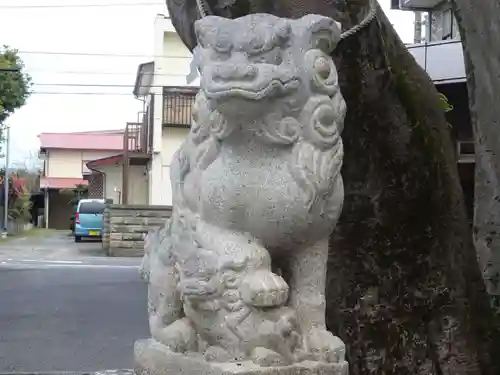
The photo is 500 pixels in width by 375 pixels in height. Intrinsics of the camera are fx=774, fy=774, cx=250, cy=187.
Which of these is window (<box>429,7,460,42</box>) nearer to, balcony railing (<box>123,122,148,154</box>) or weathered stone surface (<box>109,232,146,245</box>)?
weathered stone surface (<box>109,232,146,245</box>)

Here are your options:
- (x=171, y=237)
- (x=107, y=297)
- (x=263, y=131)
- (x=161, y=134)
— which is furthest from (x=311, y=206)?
(x=161, y=134)

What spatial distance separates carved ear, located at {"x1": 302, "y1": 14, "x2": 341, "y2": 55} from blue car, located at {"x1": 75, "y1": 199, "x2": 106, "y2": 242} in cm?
2012

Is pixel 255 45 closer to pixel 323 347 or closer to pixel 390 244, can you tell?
pixel 323 347

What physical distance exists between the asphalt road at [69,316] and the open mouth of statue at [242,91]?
3.93 metres

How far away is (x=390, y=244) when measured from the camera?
3.20 m

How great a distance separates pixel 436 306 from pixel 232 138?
1.63 metres

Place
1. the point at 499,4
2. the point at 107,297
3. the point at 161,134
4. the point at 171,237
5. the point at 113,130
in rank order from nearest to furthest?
1. the point at 171,237
2. the point at 499,4
3. the point at 107,297
4. the point at 161,134
5. the point at 113,130

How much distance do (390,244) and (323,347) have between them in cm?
129

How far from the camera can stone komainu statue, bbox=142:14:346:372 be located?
6.15 feet


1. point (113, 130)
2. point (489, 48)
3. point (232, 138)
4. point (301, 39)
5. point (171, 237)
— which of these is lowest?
point (171, 237)

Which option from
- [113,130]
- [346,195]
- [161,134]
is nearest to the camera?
[346,195]

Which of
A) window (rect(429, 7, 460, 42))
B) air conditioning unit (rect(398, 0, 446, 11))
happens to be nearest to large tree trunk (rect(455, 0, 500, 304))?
window (rect(429, 7, 460, 42))

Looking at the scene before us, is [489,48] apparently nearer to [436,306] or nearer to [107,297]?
[436,306]

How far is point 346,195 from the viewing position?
10.5ft
